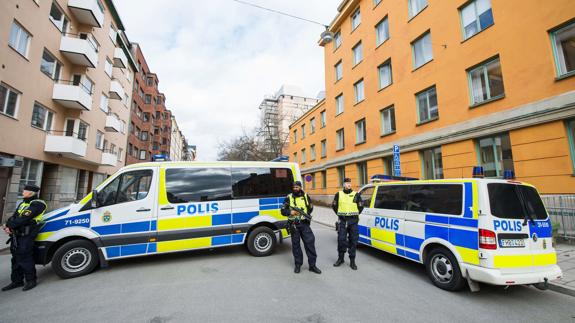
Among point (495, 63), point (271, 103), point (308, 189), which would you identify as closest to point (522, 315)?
point (495, 63)

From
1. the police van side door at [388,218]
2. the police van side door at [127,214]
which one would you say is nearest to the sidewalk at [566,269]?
the police van side door at [388,218]

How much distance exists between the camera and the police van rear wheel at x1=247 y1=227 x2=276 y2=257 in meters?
6.28

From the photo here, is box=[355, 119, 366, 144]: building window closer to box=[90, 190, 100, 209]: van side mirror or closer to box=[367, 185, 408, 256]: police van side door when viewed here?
box=[367, 185, 408, 256]: police van side door

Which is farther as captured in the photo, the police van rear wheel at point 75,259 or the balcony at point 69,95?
the balcony at point 69,95

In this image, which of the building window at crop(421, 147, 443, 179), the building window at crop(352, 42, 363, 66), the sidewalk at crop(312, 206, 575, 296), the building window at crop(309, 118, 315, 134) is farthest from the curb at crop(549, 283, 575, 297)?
the building window at crop(309, 118, 315, 134)

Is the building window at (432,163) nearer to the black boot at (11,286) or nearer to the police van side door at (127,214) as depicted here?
the police van side door at (127,214)

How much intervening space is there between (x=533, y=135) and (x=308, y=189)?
19.2 metres

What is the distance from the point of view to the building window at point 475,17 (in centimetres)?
995

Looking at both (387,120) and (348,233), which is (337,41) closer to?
(387,120)

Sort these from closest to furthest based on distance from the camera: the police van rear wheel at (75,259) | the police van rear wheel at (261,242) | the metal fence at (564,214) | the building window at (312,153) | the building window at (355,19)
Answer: the police van rear wheel at (75,259) < the police van rear wheel at (261,242) < the metal fence at (564,214) < the building window at (355,19) < the building window at (312,153)

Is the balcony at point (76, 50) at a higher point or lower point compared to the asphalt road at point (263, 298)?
higher

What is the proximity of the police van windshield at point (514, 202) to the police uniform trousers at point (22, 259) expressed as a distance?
25.8 ft

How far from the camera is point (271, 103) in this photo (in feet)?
276

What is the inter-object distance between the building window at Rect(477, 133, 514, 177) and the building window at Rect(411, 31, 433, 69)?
5149mm
